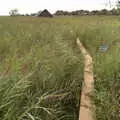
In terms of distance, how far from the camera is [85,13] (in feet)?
154

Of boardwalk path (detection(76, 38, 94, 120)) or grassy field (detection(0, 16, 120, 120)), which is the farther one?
grassy field (detection(0, 16, 120, 120))

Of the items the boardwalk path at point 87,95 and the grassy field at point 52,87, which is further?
the grassy field at point 52,87

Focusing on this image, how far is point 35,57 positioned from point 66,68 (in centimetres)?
67

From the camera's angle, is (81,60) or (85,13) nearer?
(81,60)

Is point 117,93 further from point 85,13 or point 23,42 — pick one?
point 85,13

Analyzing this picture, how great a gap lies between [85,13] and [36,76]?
43821mm

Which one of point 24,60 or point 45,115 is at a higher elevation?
point 24,60

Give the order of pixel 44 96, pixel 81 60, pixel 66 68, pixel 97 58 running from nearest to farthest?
1. pixel 44 96
2. pixel 66 68
3. pixel 81 60
4. pixel 97 58

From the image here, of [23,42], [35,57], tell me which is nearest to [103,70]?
[35,57]

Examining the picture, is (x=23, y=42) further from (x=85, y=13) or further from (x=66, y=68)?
(x=85, y=13)

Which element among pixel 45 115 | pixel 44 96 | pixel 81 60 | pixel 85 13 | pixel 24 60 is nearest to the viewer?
pixel 45 115

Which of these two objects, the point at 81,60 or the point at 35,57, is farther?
the point at 81,60

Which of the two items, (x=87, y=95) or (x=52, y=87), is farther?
(x=52, y=87)

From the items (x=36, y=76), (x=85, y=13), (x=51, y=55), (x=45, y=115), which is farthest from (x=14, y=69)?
(x=85, y=13)
